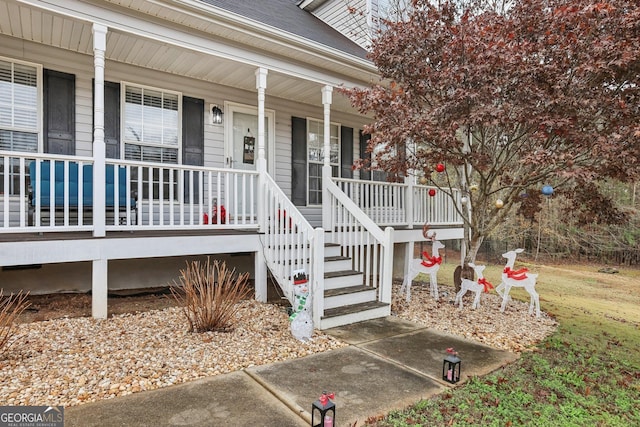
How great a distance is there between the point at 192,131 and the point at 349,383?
16.1 feet

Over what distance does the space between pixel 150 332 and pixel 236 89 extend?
451cm

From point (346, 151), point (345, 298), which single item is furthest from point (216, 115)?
point (345, 298)

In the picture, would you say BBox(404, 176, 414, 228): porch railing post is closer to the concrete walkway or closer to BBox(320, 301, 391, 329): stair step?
BBox(320, 301, 391, 329): stair step

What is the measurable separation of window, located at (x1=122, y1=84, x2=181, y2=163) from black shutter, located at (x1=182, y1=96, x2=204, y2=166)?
10 centimetres

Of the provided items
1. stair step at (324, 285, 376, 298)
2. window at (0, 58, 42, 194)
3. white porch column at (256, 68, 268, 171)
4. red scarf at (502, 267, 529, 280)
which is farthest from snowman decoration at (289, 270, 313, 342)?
window at (0, 58, 42, 194)

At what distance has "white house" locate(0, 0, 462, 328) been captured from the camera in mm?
4352

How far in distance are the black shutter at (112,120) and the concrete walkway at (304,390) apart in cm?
408

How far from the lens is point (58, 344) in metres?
3.59

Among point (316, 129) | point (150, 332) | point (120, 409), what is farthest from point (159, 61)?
point (120, 409)

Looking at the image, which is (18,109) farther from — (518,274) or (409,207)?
(518,274)

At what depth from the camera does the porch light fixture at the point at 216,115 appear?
6.68 meters

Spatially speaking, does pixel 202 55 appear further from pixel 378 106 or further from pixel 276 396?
pixel 276 396

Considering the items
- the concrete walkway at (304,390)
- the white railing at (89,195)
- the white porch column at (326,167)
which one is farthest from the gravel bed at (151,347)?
the white porch column at (326,167)

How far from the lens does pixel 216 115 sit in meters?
6.70
